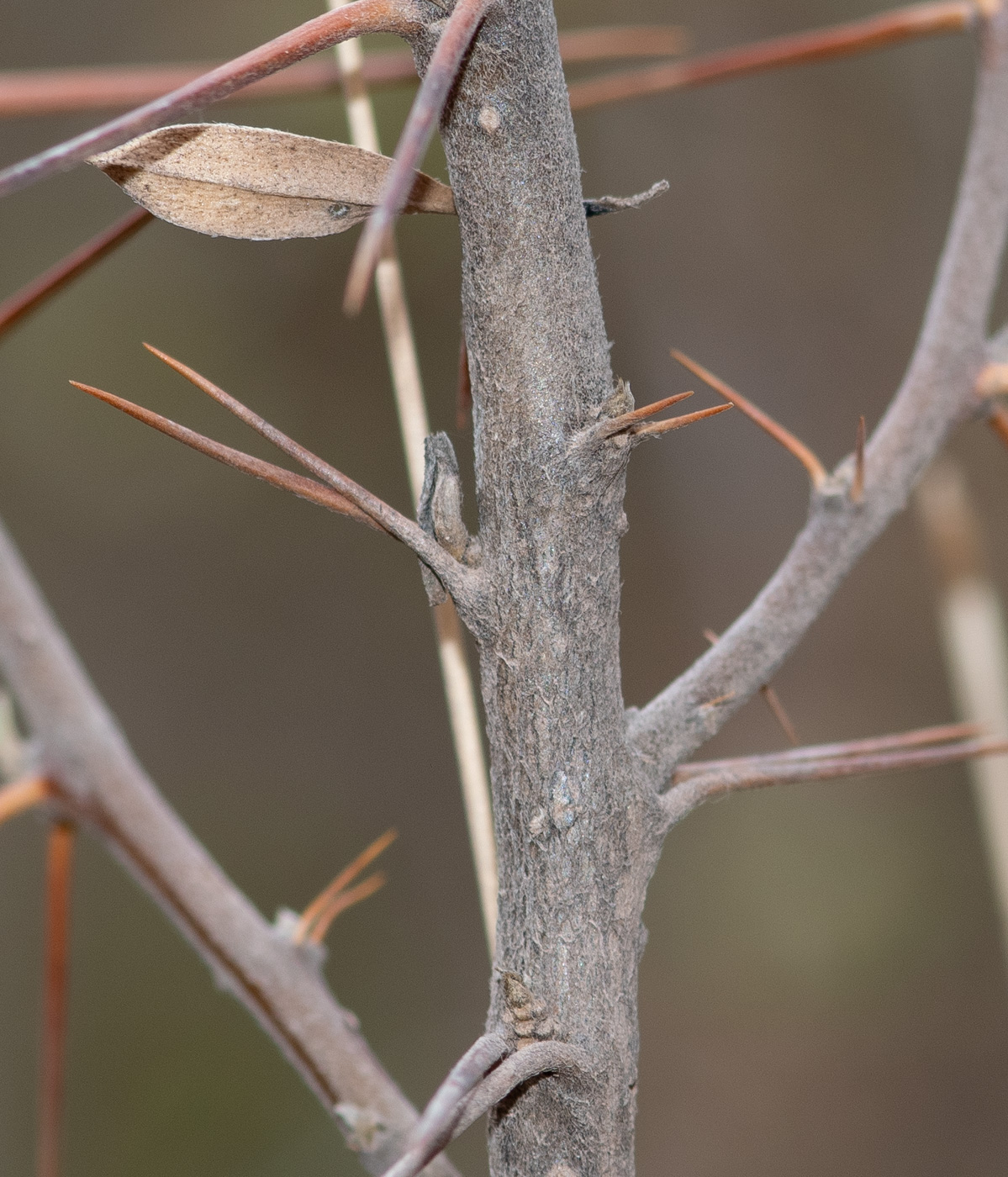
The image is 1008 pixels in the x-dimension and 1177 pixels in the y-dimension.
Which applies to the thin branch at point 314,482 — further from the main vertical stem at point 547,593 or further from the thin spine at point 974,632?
A: the thin spine at point 974,632

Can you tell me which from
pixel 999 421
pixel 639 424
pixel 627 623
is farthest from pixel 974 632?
pixel 627 623

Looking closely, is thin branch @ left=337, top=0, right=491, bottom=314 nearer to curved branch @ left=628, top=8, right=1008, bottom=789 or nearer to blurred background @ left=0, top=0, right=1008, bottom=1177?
curved branch @ left=628, top=8, right=1008, bottom=789

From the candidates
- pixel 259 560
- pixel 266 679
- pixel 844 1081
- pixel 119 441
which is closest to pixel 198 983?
pixel 266 679

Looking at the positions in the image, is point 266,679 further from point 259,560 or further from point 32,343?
→ point 32,343

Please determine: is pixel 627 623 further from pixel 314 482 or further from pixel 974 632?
pixel 314 482

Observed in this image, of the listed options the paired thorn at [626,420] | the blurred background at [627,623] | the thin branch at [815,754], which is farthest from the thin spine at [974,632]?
the blurred background at [627,623]

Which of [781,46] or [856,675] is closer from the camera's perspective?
[781,46]
